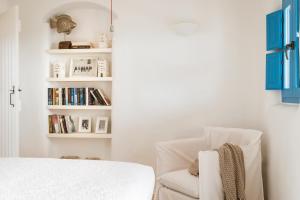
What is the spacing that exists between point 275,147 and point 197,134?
3.59ft

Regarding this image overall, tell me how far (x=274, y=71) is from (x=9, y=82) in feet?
8.75

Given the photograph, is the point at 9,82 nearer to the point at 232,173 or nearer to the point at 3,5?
the point at 3,5

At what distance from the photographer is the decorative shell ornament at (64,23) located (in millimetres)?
4262

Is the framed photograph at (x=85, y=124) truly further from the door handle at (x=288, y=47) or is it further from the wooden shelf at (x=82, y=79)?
the door handle at (x=288, y=47)

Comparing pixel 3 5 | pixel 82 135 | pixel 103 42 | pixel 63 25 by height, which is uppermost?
pixel 3 5

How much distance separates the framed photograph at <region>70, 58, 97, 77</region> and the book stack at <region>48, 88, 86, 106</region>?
8.0 inches

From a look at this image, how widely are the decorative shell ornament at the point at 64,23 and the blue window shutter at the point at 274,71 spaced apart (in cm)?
238

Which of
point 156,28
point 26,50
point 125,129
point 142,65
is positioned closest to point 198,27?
point 156,28

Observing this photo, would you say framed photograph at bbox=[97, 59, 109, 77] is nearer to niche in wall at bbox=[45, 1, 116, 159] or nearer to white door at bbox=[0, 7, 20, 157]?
niche in wall at bbox=[45, 1, 116, 159]

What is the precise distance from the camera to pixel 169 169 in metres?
3.38

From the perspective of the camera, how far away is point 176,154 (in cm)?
343

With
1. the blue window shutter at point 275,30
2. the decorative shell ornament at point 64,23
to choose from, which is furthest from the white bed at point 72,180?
the decorative shell ornament at point 64,23

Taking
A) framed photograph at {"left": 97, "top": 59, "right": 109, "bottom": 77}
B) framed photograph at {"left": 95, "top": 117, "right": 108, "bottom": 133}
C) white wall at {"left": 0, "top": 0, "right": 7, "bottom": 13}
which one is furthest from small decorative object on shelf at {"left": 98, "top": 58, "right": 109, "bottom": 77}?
white wall at {"left": 0, "top": 0, "right": 7, "bottom": 13}

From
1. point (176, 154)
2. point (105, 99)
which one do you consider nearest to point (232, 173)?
point (176, 154)
